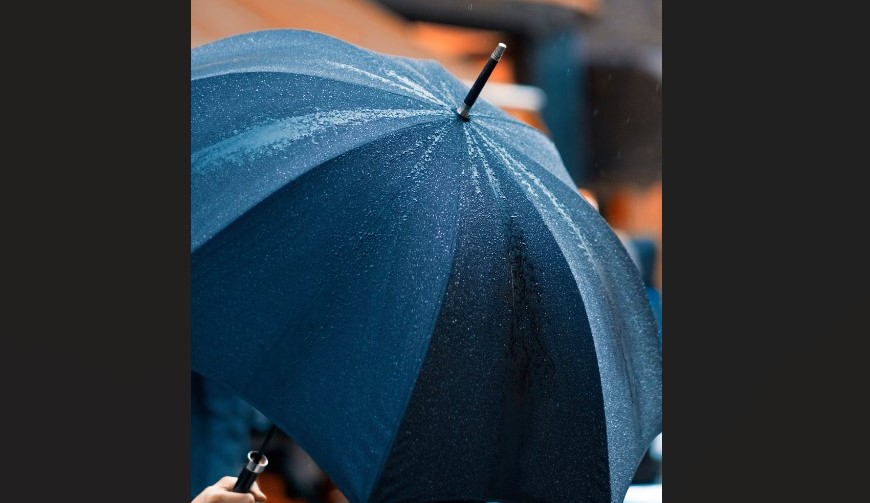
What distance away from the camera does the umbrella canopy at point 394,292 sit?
5.58 ft

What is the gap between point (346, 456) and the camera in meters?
1.69

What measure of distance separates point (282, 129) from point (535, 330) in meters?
0.63

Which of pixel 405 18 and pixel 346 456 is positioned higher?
pixel 405 18

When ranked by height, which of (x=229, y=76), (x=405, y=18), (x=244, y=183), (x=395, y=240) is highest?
(x=405, y=18)

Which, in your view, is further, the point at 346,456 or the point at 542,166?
the point at 542,166

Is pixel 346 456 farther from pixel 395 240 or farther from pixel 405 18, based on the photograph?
pixel 405 18

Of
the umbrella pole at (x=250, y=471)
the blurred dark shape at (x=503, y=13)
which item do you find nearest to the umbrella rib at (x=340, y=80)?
the umbrella pole at (x=250, y=471)

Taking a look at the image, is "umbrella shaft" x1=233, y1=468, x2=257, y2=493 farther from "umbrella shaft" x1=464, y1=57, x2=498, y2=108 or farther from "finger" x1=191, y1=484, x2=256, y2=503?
"umbrella shaft" x1=464, y1=57, x2=498, y2=108

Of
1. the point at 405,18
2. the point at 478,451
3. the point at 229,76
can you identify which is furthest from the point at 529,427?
the point at 405,18

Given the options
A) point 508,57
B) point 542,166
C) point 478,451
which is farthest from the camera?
point 508,57

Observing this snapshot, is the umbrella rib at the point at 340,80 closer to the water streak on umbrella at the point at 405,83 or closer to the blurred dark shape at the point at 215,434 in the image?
the water streak on umbrella at the point at 405,83

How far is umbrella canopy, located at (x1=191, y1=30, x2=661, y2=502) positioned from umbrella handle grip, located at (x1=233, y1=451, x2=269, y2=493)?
0.10 m

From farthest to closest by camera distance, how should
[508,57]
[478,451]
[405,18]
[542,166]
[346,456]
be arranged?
[508,57]
[405,18]
[542,166]
[478,451]
[346,456]

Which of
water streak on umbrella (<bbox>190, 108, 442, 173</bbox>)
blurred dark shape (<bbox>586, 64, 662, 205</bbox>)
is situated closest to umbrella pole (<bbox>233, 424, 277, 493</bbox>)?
water streak on umbrella (<bbox>190, 108, 442, 173</bbox>)
